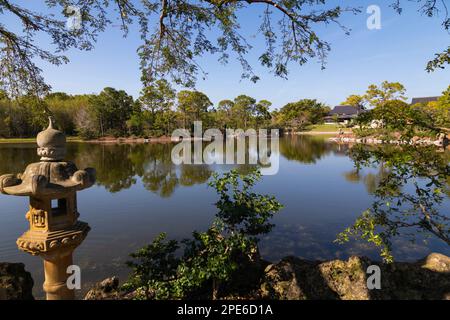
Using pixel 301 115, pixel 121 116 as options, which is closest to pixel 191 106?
pixel 121 116

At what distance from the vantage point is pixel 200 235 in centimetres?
421

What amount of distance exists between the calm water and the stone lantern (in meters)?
2.97

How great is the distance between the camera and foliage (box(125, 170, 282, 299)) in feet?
12.4

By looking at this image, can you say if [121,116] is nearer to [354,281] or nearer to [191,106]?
[191,106]

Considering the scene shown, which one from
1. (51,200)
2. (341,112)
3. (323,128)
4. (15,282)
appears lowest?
(15,282)

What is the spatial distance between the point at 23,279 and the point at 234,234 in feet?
10.9

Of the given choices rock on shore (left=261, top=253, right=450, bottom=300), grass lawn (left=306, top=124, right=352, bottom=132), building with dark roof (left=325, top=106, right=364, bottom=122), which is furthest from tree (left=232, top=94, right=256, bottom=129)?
rock on shore (left=261, top=253, right=450, bottom=300)

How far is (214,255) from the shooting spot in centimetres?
403

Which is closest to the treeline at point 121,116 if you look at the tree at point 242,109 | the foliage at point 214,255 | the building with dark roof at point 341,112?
the tree at point 242,109

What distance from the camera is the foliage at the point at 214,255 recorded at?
12.4 feet

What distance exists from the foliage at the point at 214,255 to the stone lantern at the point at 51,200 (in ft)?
3.87

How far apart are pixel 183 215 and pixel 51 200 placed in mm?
6772
